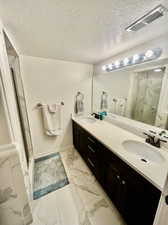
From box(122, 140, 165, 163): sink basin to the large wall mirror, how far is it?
339 millimetres

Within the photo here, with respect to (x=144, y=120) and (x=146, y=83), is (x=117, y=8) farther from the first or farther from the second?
(x=144, y=120)

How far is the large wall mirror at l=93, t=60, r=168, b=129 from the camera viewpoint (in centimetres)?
121

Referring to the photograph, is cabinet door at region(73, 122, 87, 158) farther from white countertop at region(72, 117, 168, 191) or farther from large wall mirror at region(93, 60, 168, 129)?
large wall mirror at region(93, 60, 168, 129)

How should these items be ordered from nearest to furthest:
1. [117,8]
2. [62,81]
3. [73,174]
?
[117,8]
[73,174]
[62,81]

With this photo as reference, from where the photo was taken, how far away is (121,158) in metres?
1.00

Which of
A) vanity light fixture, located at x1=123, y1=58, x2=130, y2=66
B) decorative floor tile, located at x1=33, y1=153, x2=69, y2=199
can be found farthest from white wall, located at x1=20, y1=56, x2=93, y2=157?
vanity light fixture, located at x1=123, y1=58, x2=130, y2=66

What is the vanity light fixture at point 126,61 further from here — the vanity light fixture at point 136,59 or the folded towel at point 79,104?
the folded towel at point 79,104

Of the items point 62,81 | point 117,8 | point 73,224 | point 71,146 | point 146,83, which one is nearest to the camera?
point 117,8

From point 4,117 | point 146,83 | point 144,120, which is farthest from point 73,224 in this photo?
point 146,83

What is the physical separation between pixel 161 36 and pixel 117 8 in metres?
0.77

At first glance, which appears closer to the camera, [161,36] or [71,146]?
[161,36]

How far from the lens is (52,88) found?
2.08m

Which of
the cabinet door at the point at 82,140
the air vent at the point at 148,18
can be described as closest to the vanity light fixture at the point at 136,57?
the air vent at the point at 148,18

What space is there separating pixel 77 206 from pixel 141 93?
1797 millimetres
